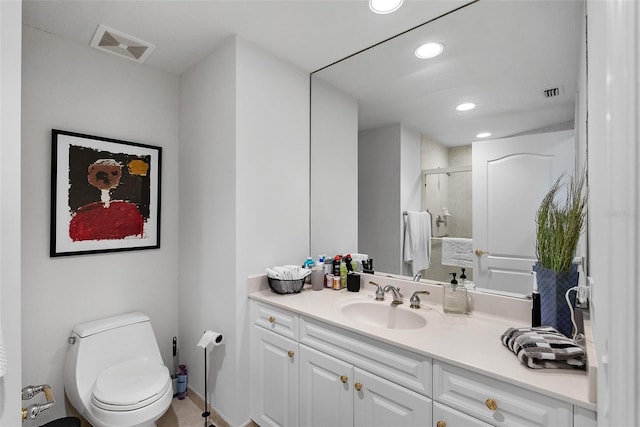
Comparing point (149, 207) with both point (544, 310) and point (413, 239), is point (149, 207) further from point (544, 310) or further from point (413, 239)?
point (544, 310)

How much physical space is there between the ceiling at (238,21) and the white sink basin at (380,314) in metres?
1.56

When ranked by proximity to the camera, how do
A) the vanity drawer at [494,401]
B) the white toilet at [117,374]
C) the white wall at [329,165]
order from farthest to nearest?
the white wall at [329,165] → the white toilet at [117,374] → the vanity drawer at [494,401]

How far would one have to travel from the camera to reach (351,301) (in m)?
1.78

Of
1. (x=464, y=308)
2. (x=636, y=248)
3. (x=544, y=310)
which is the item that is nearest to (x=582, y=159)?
(x=544, y=310)

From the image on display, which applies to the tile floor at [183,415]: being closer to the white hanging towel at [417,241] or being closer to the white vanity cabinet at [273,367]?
the white vanity cabinet at [273,367]

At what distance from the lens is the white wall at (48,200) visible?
1704mm

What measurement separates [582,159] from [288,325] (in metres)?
1.55

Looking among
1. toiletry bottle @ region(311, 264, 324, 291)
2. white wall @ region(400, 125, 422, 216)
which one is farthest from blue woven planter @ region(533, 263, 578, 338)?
toiletry bottle @ region(311, 264, 324, 291)

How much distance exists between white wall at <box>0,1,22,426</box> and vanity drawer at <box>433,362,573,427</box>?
1564 mm

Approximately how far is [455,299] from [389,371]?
0.54 m

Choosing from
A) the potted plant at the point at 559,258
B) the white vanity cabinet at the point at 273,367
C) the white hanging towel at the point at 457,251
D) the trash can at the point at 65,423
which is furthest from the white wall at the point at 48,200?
the potted plant at the point at 559,258

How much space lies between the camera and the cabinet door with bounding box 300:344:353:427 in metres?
1.39

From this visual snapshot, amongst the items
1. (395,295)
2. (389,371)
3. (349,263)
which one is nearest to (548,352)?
(389,371)

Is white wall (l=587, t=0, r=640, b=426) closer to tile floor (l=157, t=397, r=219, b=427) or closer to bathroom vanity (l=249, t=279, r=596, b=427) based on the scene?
bathroom vanity (l=249, t=279, r=596, b=427)
